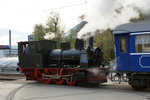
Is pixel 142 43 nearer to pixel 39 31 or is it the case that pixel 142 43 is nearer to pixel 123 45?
pixel 123 45

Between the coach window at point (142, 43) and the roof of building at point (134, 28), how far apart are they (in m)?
0.33

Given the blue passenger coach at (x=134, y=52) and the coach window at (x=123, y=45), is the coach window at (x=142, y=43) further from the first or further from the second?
the coach window at (x=123, y=45)

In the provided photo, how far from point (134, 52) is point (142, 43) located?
1.85 feet

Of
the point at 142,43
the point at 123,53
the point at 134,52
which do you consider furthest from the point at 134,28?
the point at 123,53

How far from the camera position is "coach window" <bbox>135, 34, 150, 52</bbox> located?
9508 mm

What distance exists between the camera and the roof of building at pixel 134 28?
961 cm

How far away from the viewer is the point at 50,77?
13.4m

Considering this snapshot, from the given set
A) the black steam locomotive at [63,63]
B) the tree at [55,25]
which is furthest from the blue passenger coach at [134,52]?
the tree at [55,25]

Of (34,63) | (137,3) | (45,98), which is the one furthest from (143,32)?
(34,63)

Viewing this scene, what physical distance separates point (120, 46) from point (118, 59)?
26.5 inches

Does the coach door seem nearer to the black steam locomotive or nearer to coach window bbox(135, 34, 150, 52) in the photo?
coach window bbox(135, 34, 150, 52)

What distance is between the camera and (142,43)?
9.64m

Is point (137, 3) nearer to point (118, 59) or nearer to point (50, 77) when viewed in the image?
point (118, 59)

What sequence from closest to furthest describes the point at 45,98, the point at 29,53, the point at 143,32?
the point at 45,98, the point at 143,32, the point at 29,53
